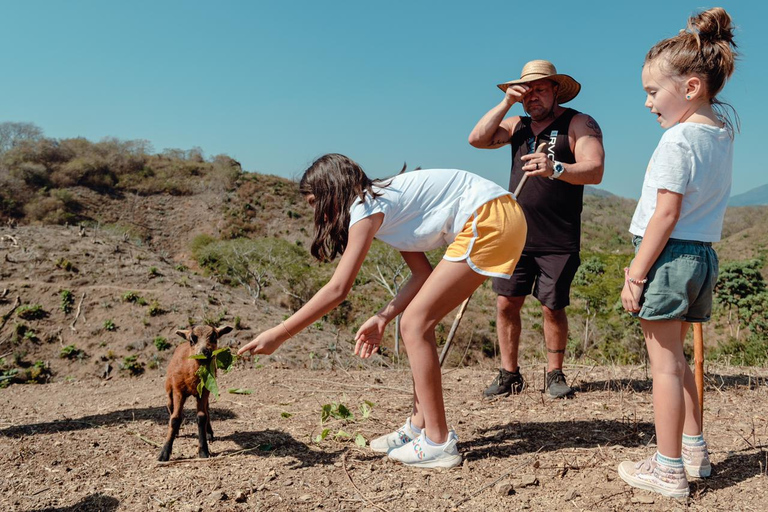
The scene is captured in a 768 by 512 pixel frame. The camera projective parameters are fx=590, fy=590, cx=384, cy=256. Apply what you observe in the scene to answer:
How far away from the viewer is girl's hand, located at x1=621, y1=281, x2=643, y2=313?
7.95 feet

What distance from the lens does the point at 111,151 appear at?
46.7 metres

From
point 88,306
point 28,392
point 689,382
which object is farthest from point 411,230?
point 88,306

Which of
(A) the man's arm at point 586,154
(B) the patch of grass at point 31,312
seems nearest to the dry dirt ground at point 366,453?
(A) the man's arm at point 586,154

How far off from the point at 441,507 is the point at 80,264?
30.4 ft

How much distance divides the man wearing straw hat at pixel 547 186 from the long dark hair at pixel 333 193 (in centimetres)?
145

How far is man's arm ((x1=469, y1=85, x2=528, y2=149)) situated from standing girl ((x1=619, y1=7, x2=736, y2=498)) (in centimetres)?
141

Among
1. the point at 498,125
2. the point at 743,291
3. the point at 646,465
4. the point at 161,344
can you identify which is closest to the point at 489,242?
the point at 646,465

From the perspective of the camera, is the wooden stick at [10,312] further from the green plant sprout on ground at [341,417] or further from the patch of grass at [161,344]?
the green plant sprout on ground at [341,417]

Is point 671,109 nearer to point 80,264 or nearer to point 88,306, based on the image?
point 88,306

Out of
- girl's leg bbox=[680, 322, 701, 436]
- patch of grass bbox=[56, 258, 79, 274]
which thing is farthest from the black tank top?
patch of grass bbox=[56, 258, 79, 274]

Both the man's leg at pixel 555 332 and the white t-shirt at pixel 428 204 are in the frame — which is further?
the man's leg at pixel 555 332

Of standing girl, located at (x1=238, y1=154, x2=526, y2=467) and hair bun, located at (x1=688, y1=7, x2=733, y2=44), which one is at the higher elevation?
hair bun, located at (x1=688, y1=7, x2=733, y2=44)

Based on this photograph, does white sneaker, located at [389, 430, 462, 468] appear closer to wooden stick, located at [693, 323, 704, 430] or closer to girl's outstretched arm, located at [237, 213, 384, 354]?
girl's outstretched arm, located at [237, 213, 384, 354]

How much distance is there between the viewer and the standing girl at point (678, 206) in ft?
7.52
